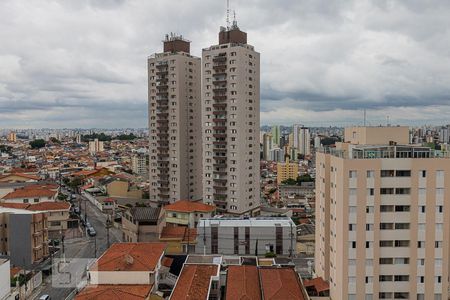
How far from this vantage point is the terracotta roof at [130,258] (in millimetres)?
23938

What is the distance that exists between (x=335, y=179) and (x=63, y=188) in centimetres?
6355

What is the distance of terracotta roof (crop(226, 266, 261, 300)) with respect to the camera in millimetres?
21219

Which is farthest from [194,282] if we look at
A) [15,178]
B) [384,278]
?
[15,178]

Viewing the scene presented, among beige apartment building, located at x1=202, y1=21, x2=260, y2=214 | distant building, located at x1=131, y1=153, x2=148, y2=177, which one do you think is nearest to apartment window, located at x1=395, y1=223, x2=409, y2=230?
beige apartment building, located at x1=202, y1=21, x2=260, y2=214

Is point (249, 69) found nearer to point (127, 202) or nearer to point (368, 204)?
point (127, 202)

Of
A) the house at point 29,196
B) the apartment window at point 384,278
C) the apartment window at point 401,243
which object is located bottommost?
the apartment window at point 384,278

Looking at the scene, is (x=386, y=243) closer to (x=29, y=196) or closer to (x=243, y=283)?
(x=243, y=283)

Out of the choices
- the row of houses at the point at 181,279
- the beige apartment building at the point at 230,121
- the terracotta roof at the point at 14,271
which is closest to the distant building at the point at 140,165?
the beige apartment building at the point at 230,121

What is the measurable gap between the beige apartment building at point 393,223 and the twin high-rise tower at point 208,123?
86.1ft

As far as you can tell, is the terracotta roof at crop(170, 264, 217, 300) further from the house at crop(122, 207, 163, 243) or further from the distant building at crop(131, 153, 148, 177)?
the distant building at crop(131, 153, 148, 177)

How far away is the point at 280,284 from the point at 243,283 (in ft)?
6.74

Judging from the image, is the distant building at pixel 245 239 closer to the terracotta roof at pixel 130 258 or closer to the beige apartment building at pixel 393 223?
the terracotta roof at pixel 130 258

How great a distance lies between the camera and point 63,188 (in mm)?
74812

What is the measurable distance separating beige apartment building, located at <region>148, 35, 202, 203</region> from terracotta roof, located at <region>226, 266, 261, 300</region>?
28891mm
